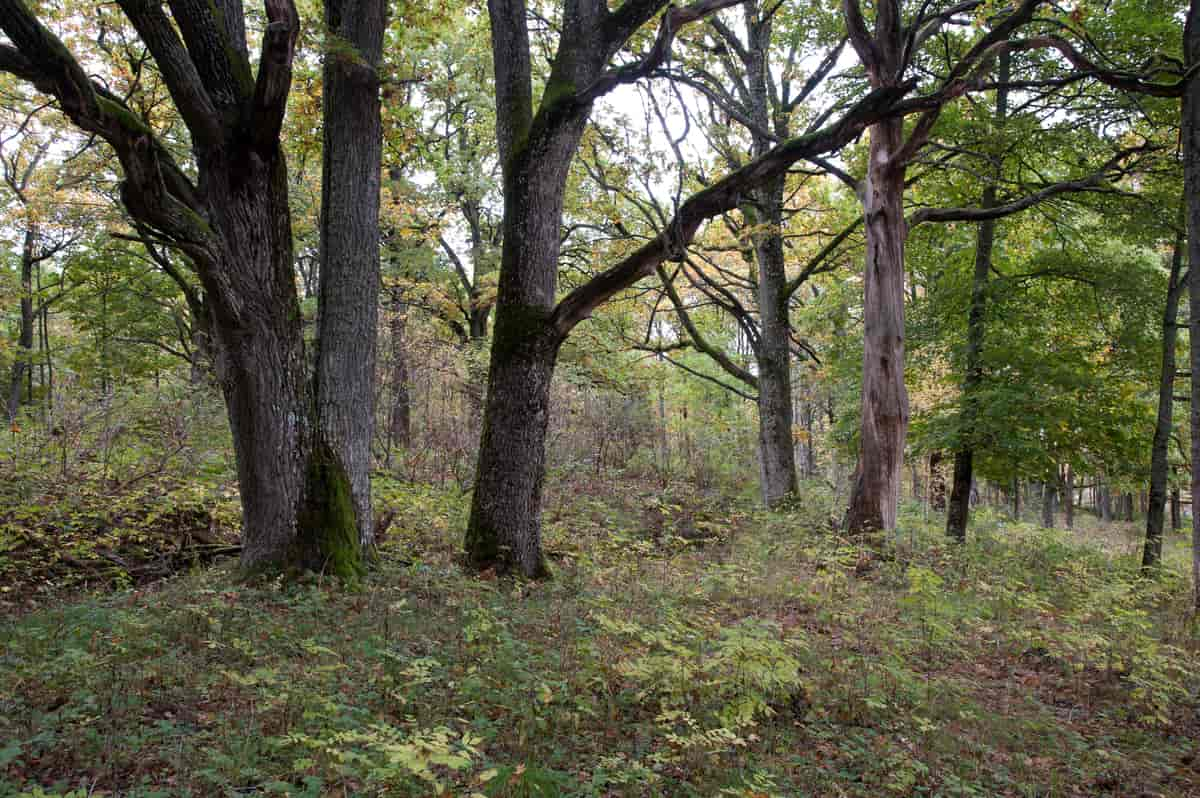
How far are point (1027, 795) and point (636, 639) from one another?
2456 millimetres

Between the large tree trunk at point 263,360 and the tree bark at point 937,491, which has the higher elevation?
the large tree trunk at point 263,360

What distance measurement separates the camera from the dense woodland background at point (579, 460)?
144 inches

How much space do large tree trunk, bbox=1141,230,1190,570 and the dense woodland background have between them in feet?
0.27

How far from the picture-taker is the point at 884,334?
27.5ft

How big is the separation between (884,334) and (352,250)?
626 cm

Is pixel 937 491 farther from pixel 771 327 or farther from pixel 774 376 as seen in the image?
pixel 771 327

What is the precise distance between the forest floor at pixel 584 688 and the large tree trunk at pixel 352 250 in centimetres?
147

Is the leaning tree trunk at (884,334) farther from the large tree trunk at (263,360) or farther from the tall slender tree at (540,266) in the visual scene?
the large tree trunk at (263,360)

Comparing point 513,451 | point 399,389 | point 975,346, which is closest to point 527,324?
point 513,451

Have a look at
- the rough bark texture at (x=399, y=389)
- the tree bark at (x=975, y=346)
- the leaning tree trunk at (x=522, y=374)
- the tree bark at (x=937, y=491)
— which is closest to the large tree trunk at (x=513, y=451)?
the leaning tree trunk at (x=522, y=374)

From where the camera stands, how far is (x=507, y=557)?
6488 millimetres

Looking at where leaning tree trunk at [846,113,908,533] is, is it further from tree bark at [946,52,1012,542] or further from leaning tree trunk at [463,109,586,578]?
leaning tree trunk at [463,109,586,578]

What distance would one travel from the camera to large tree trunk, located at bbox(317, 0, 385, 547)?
6.56 metres

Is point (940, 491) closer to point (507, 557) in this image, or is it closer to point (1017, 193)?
point (1017, 193)
